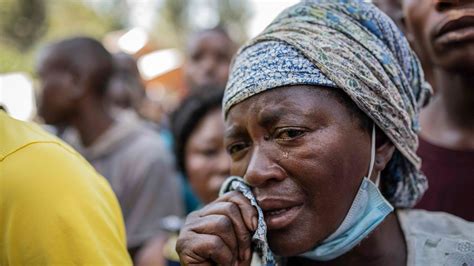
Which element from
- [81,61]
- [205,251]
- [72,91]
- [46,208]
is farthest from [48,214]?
[81,61]

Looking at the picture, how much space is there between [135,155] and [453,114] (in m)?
2.52

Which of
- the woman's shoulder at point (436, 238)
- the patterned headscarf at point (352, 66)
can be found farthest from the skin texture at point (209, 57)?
the woman's shoulder at point (436, 238)

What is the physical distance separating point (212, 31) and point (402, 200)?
15.5 feet

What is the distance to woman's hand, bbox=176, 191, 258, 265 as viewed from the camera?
6.35ft

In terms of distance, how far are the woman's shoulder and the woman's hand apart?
623mm

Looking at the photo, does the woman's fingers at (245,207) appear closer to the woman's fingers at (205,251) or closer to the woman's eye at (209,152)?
the woman's fingers at (205,251)

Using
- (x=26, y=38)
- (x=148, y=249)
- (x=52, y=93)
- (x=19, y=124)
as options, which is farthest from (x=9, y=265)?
(x=26, y=38)

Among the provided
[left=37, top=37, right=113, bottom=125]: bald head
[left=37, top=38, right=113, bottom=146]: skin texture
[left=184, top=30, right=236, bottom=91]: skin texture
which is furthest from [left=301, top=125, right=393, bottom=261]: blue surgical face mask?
Result: [left=184, top=30, right=236, bottom=91]: skin texture

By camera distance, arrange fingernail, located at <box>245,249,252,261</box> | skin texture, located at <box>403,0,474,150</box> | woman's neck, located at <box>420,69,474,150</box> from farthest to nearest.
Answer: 1. woman's neck, located at <box>420,69,474,150</box>
2. skin texture, located at <box>403,0,474,150</box>
3. fingernail, located at <box>245,249,252,261</box>

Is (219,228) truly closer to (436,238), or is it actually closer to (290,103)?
(290,103)

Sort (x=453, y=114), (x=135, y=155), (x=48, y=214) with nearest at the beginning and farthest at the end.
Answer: (x=48, y=214), (x=453, y=114), (x=135, y=155)

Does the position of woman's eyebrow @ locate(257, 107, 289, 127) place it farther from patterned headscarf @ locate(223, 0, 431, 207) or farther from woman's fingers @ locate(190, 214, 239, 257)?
woman's fingers @ locate(190, 214, 239, 257)

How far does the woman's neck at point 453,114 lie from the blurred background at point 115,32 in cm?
182

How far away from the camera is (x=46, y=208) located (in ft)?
5.58
